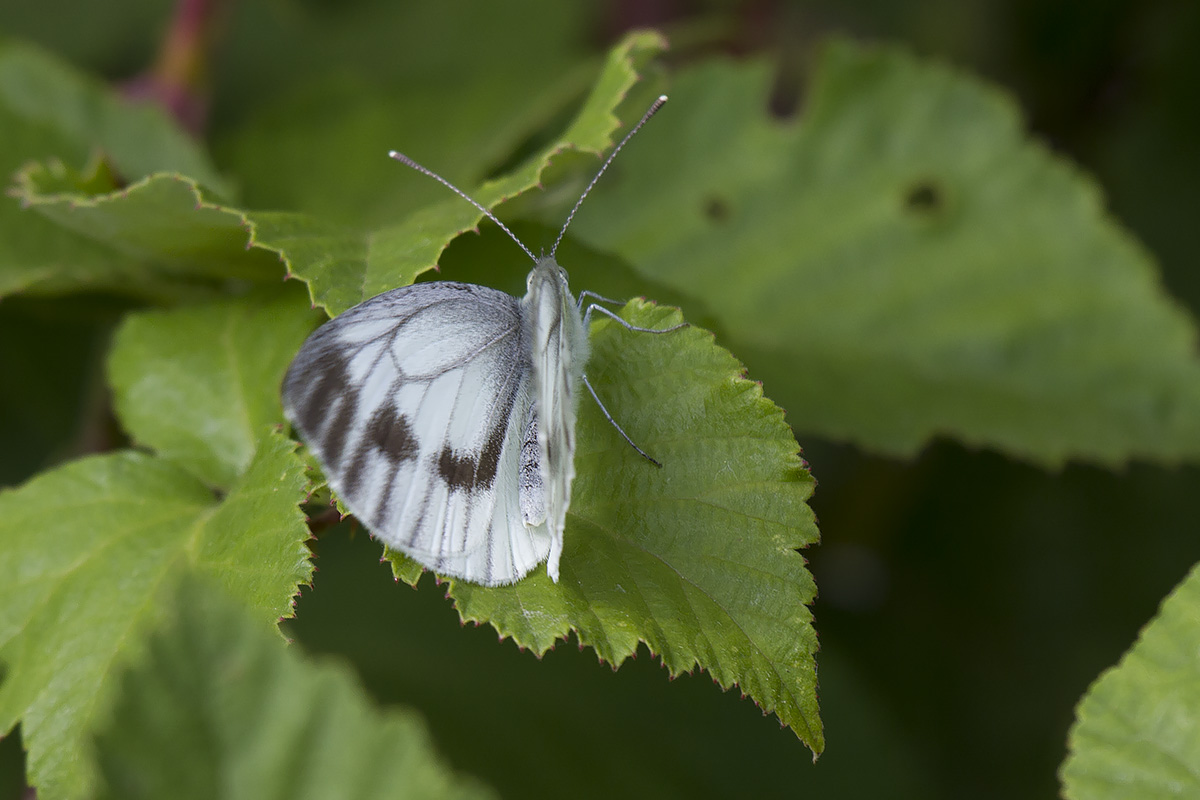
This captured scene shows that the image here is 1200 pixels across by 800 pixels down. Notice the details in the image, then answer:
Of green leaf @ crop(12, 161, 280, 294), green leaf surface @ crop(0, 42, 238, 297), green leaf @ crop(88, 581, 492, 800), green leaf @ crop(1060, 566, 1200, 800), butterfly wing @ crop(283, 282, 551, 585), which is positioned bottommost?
green leaf @ crop(88, 581, 492, 800)

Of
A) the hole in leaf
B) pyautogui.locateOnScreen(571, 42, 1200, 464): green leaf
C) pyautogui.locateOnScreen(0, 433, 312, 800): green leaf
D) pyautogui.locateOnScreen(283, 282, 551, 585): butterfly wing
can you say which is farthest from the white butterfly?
the hole in leaf

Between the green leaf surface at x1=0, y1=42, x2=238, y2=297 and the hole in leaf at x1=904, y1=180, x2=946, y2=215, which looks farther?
the hole in leaf at x1=904, y1=180, x2=946, y2=215

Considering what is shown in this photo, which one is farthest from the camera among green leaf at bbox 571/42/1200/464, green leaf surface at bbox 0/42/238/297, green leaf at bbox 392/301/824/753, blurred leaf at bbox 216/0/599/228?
blurred leaf at bbox 216/0/599/228

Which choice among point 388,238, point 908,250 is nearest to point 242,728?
point 388,238

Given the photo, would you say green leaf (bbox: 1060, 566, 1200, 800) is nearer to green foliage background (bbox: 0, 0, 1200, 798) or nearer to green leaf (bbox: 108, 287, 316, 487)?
green foliage background (bbox: 0, 0, 1200, 798)

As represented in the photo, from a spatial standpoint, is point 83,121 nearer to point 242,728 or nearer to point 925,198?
point 242,728

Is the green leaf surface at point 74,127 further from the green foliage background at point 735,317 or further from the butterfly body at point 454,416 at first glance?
the butterfly body at point 454,416

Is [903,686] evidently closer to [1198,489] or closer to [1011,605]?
[1011,605]
